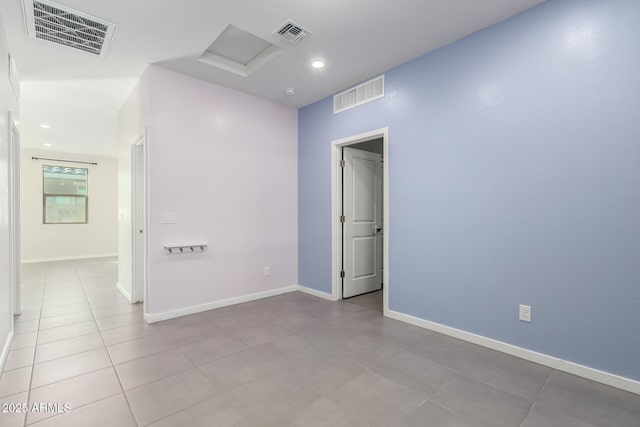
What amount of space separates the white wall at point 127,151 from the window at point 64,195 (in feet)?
14.6

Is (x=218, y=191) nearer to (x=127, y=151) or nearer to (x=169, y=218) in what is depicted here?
(x=169, y=218)

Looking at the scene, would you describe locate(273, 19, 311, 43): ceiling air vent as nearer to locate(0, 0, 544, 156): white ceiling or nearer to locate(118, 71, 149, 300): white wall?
locate(0, 0, 544, 156): white ceiling

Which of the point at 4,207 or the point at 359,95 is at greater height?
the point at 359,95

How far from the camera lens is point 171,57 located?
315 cm

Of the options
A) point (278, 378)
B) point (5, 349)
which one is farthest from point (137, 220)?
point (278, 378)

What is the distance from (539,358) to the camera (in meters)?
2.37

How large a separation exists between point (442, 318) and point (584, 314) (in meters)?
1.11

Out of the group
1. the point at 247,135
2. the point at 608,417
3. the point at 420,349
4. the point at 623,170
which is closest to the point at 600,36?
the point at 623,170

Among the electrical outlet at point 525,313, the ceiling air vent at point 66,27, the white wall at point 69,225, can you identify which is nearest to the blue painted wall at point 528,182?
the electrical outlet at point 525,313

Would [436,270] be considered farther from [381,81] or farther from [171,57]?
[171,57]

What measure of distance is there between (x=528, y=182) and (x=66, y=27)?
410 centimetres

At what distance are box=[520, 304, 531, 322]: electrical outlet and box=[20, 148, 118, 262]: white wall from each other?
376 inches

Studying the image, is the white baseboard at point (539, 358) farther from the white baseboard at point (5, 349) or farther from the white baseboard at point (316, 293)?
the white baseboard at point (5, 349)

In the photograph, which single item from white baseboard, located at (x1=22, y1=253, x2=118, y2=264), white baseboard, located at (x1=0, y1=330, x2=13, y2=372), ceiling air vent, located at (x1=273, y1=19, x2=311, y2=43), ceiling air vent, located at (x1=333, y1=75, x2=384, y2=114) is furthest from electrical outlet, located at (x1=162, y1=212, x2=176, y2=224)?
white baseboard, located at (x1=22, y1=253, x2=118, y2=264)
